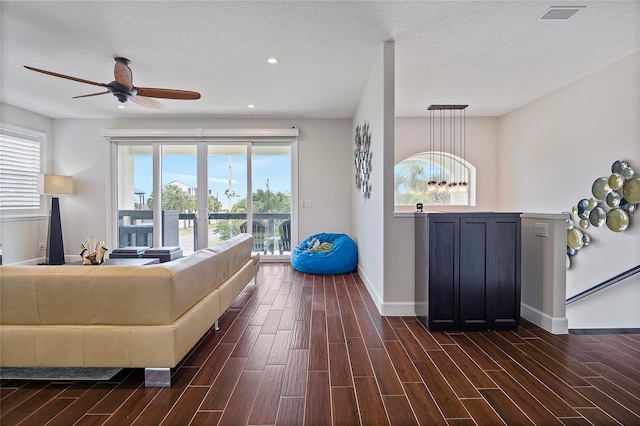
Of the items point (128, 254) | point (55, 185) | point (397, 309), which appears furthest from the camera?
point (55, 185)

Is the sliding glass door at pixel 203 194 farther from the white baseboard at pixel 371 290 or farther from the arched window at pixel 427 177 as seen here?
the arched window at pixel 427 177

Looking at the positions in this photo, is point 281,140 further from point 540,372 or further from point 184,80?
point 540,372

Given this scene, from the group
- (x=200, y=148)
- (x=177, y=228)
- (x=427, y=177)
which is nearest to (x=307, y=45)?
(x=200, y=148)

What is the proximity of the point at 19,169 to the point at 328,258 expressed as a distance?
18.5 feet

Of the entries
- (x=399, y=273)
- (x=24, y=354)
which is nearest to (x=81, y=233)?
(x=24, y=354)

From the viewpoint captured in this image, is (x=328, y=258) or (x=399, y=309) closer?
(x=399, y=309)

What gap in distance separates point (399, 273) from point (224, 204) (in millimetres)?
4004

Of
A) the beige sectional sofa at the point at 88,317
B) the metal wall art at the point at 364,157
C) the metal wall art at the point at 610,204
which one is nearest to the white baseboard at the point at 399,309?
the metal wall art at the point at 364,157

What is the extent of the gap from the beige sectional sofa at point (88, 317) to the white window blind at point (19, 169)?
4.70m

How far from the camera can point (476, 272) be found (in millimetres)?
2646

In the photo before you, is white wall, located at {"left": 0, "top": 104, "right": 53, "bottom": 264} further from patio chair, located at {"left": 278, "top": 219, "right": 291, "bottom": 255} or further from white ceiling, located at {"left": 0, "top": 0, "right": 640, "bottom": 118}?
patio chair, located at {"left": 278, "top": 219, "right": 291, "bottom": 255}

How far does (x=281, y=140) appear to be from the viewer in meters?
5.79

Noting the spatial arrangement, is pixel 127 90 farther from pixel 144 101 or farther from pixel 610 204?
pixel 610 204

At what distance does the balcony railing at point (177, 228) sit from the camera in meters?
5.79
